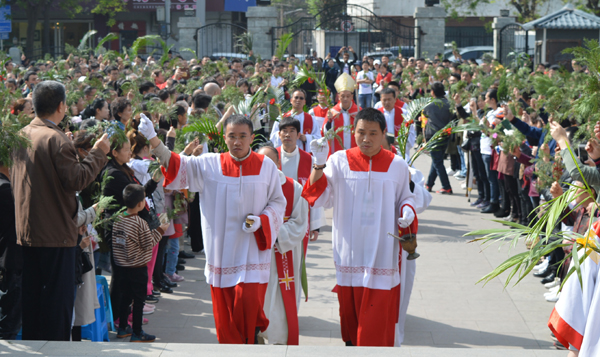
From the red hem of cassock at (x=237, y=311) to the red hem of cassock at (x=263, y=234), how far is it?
276 mm

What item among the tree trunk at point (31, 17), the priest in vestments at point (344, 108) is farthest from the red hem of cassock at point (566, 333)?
the tree trunk at point (31, 17)

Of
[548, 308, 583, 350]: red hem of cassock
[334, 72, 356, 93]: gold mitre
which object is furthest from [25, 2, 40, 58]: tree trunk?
[548, 308, 583, 350]: red hem of cassock

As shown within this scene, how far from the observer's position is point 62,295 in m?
4.73

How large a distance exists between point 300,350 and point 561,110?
171 inches

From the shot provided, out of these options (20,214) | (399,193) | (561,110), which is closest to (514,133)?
(561,110)

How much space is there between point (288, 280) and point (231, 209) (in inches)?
35.7

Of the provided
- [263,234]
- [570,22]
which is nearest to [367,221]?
[263,234]

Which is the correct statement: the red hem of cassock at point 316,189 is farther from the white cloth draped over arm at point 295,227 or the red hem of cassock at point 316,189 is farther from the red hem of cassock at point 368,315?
the red hem of cassock at point 368,315

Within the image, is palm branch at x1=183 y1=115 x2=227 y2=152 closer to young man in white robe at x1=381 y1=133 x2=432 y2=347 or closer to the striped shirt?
the striped shirt

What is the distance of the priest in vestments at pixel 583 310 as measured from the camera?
3135 millimetres

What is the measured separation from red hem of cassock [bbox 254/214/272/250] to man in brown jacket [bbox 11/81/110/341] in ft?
3.75

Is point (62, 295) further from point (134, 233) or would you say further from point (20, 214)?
point (134, 233)

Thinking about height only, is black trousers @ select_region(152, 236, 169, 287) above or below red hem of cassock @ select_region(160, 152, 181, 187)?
below

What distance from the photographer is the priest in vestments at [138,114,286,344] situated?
4.86 meters
